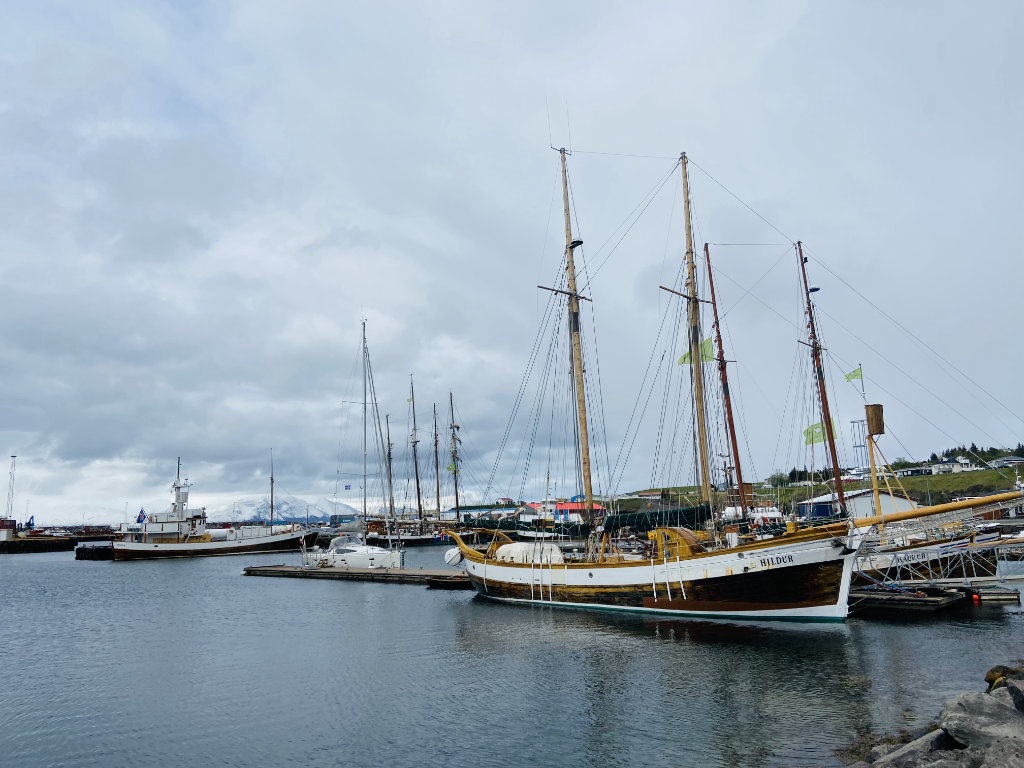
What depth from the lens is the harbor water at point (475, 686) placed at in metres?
17.7

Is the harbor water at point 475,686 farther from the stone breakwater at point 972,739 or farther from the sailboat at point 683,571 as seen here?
the stone breakwater at point 972,739

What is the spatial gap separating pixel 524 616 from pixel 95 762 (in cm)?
2345

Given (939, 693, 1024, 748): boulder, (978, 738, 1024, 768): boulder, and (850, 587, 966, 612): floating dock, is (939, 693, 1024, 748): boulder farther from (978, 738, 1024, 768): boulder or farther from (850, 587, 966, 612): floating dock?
(850, 587, 966, 612): floating dock

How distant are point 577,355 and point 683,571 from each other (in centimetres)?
1633

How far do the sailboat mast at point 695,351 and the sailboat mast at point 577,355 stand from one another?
305 inches

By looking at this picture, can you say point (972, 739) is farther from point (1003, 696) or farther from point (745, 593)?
point (745, 593)

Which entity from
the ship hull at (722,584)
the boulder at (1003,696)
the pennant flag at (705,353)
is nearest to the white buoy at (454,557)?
the ship hull at (722,584)

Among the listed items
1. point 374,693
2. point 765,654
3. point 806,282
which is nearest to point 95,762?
point 374,693

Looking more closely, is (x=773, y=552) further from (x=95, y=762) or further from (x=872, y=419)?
(x=95, y=762)

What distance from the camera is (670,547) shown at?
112 feet

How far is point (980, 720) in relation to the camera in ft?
47.9

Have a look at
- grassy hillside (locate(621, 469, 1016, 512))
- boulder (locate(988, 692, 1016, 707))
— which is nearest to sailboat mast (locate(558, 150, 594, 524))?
boulder (locate(988, 692, 1016, 707))

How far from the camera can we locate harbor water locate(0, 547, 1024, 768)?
1772 centimetres

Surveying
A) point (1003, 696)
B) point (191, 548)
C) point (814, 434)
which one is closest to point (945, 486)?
point (814, 434)
